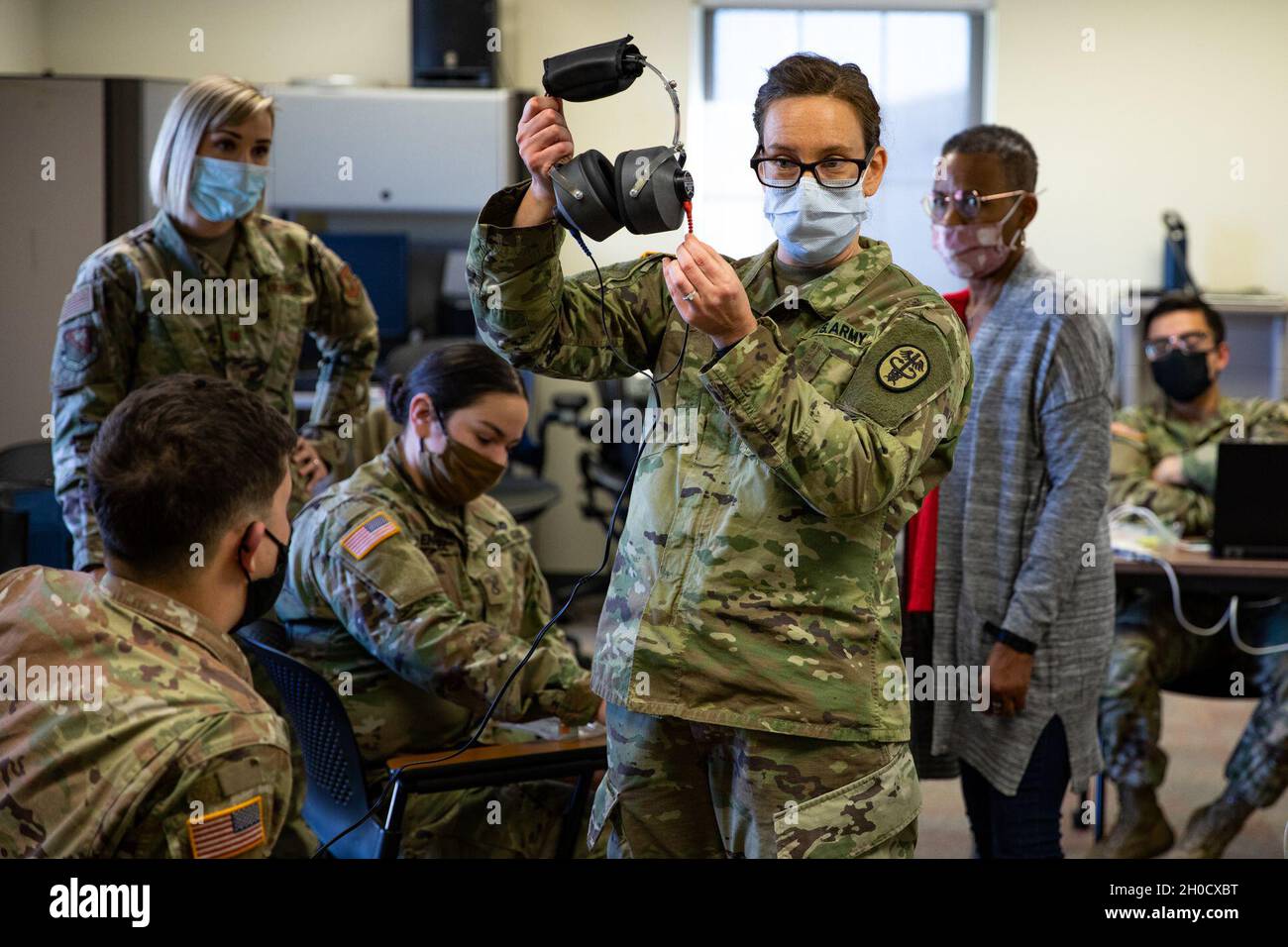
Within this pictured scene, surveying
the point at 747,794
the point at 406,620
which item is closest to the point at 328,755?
the point at 406,620

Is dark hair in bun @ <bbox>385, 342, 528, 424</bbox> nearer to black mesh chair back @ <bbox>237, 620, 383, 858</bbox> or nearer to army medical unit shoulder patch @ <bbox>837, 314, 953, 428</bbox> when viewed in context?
black mesh chair back @ <bbox>237, 620, 383, 858</bbox>

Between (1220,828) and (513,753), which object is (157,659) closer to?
(513,753)

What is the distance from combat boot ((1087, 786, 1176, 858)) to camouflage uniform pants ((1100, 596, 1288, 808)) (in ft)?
0.11

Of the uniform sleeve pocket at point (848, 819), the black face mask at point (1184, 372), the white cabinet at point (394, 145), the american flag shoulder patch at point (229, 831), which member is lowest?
the uniform sleeve pocket at point (848, 819)

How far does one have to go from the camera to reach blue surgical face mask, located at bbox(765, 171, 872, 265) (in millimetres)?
1419

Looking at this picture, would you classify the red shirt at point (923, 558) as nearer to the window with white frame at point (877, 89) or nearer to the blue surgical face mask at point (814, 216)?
the blue surgical face mask at point (814, 216)

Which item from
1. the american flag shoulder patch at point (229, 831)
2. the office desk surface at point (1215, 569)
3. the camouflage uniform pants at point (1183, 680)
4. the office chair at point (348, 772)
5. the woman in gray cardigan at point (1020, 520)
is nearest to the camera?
the american flag shoulder patch at point (229, 831)

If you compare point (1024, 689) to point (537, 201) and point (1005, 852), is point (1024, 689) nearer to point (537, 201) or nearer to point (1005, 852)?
point (1005, 852)

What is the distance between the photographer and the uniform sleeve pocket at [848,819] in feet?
4.28

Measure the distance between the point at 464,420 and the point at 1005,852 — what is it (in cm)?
113

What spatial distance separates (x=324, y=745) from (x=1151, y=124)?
198 inches

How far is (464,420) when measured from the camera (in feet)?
6.84

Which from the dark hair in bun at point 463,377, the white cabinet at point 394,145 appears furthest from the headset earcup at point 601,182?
the white cabinet at point 394,145

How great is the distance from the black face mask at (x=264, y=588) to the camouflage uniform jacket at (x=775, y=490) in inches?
12.6
